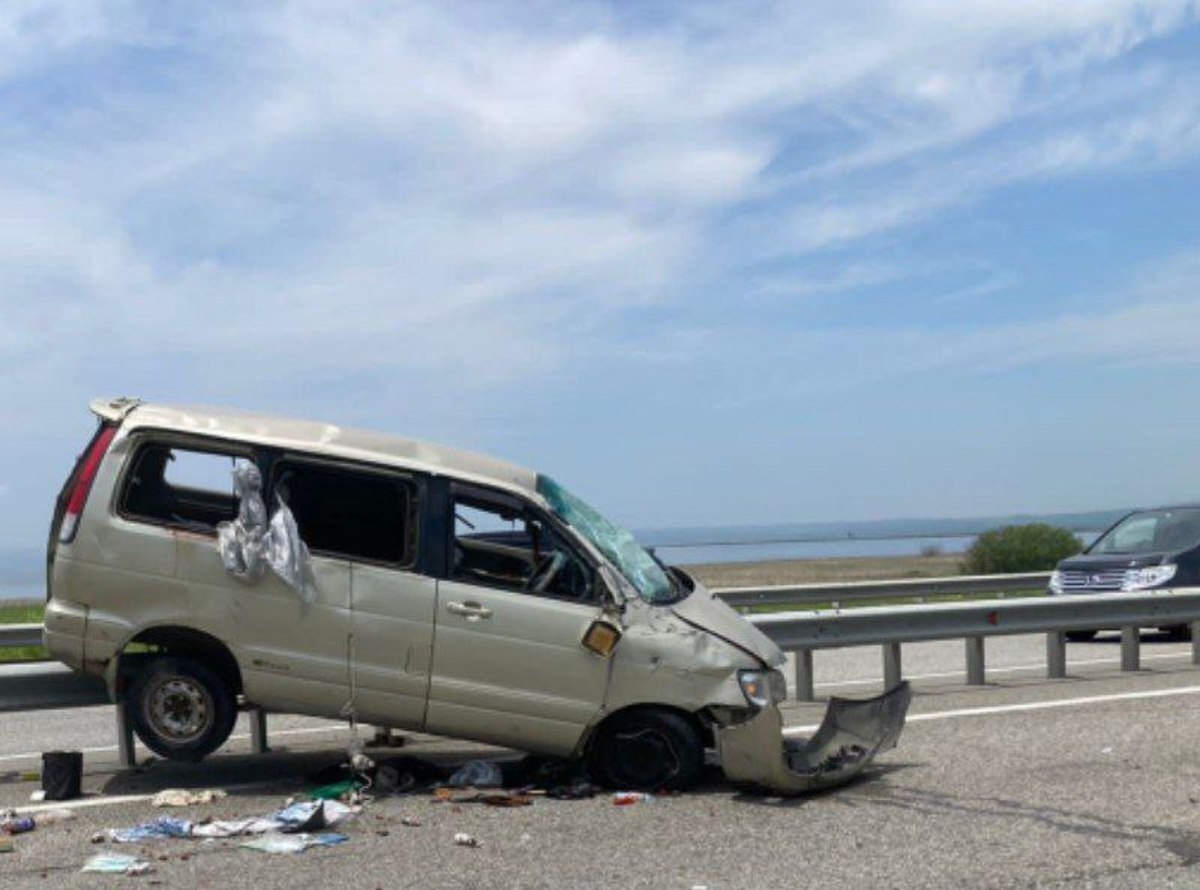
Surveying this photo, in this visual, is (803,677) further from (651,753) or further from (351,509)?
(351,509)

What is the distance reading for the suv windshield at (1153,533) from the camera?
59.7ft

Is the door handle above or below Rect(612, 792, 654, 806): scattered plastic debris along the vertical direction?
above

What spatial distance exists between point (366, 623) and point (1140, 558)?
12.6 meters

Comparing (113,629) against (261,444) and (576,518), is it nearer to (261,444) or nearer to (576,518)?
(261,444)

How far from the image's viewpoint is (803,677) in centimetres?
1207

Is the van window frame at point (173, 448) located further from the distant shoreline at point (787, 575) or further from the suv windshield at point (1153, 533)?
the distant shoreline at point (787, 575)

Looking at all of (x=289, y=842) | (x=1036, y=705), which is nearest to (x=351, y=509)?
(x=289, y=842)

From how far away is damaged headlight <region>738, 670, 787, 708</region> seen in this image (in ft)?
26.0

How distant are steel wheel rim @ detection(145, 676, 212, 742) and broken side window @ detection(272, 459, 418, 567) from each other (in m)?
1.00

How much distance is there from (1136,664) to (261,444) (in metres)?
9.09

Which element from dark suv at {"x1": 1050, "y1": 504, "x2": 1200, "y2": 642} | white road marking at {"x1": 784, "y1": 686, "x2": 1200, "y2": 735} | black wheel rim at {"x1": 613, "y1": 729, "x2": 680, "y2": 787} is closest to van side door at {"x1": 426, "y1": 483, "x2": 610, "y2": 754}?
black wheel rim at {"x1": 613, "y1": 729, "x2": 680, "y2": 787}

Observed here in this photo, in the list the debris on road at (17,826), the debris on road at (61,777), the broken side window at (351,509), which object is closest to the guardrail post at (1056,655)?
the broken side window at (351,509)

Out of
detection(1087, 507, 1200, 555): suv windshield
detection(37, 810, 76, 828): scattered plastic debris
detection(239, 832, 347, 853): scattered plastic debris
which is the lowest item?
detection(239, 832, 347, 853): scattered plastic debris

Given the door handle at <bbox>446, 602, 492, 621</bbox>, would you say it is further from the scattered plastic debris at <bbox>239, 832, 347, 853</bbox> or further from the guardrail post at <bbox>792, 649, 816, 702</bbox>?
the guardrail post at <bbox>792, 649, 816, 702</bbox>
